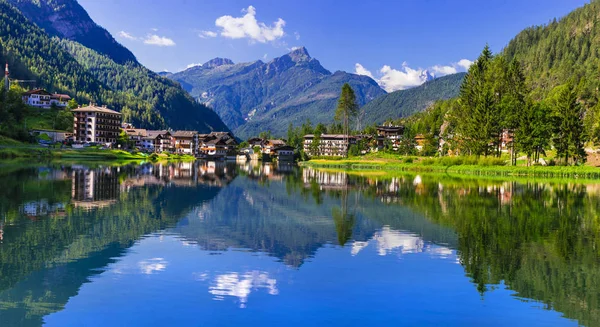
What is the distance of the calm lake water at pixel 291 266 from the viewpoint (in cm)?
1202

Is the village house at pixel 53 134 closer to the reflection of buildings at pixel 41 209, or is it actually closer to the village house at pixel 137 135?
the village house at pixel 137 135

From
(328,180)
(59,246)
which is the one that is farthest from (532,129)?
(59,246)

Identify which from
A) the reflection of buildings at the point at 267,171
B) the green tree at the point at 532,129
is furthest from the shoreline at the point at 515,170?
the reflection of buildings at the point at 267,171

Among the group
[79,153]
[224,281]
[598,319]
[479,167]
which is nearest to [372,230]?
[224,281]

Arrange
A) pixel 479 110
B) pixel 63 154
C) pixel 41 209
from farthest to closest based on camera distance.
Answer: pixel 63 154, pixel 479 110, pixel 41 209

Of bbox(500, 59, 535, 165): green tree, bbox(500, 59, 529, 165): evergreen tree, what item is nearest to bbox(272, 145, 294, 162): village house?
bbox(500, 59, 529, 165): evergreen tree

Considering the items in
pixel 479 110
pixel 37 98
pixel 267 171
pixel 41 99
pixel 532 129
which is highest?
pixel 37 98

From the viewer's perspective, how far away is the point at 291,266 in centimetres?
1689

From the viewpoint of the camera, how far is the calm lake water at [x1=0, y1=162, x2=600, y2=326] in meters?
12.0

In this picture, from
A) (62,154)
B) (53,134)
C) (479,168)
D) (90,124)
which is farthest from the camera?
(90,124)

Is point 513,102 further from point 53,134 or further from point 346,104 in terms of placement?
point 53,134

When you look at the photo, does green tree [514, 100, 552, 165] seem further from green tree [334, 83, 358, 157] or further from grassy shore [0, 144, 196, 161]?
grassy shore [0, 144, 196, 161]

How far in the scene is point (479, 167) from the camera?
86000mm

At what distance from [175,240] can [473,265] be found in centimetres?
1228
